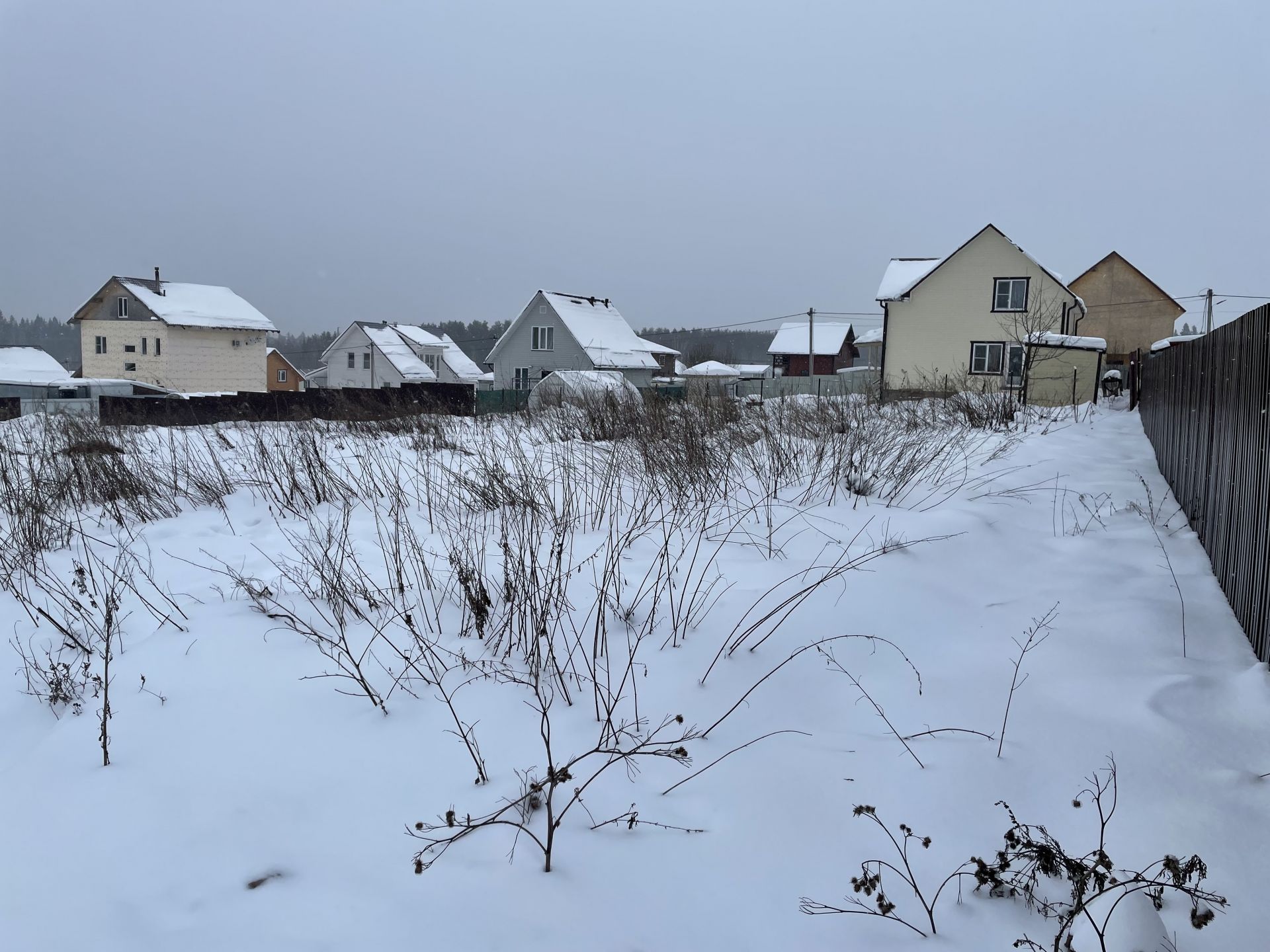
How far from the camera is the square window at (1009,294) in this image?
79.4ft

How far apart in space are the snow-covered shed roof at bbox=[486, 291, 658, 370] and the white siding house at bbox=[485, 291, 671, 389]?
0.04 metres

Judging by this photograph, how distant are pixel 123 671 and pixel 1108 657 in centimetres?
335

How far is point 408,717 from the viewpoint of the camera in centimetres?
217

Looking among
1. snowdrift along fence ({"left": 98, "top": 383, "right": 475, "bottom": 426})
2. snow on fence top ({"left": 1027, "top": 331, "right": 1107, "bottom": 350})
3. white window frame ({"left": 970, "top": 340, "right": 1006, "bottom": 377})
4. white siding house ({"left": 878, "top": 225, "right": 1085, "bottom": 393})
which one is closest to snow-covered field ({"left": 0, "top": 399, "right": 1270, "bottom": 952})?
snowdrift along fence ({"left": 98, "top": 383, "right": 475, "bottom": 426})

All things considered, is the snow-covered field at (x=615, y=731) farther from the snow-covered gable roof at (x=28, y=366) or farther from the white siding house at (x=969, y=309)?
the snow-covered gable roof at (x=28, y=366)

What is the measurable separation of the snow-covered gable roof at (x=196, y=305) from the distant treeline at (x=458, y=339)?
37.7 metres

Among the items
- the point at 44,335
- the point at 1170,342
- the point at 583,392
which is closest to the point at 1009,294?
the point at 1170,342

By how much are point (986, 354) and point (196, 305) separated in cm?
3572

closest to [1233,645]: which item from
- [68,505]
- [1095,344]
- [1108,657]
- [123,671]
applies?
[1108,657]

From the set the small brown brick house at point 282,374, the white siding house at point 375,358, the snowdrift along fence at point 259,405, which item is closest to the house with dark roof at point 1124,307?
the snowdrift along fence at point 259,405

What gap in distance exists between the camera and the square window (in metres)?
24.2

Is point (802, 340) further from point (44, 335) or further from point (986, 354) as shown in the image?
point (44, 335)

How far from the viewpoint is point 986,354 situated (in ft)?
81.8

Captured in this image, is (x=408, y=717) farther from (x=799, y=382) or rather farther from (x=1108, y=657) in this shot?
(x=799, y=382)
